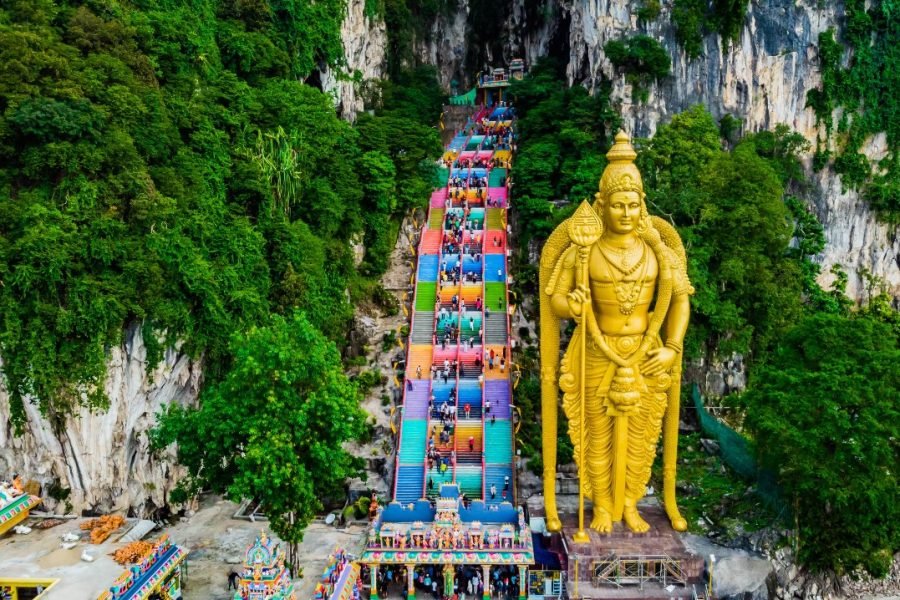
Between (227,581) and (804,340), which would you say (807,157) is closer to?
(804,340)

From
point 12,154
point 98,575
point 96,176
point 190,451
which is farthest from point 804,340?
point 12,154

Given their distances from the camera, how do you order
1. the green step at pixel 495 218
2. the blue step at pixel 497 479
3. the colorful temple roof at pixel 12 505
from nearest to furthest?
1. the colorful temple roof at pixel 12 505
2. the blue step at pixel 497 479
3. the green step at pixel 495 218

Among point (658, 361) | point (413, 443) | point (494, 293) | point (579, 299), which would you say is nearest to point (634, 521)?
point (658, 361)

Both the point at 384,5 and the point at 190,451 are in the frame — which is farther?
the point at 384,5

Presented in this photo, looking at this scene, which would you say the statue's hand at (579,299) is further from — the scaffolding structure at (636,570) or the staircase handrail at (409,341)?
the staircase handrail at (409,341)

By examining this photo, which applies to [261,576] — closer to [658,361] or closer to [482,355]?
[658,361]

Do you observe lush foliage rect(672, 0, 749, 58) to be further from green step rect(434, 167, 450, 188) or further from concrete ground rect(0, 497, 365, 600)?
concrete ground rect(0, 497, 365, 600)

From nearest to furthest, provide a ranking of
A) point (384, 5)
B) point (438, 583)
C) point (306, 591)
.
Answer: point (306, 591), point (438, 583), point (384, 5)

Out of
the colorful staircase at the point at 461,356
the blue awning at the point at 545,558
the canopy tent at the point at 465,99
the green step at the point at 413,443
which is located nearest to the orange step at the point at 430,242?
the colorful staircase at the point at 461,356
